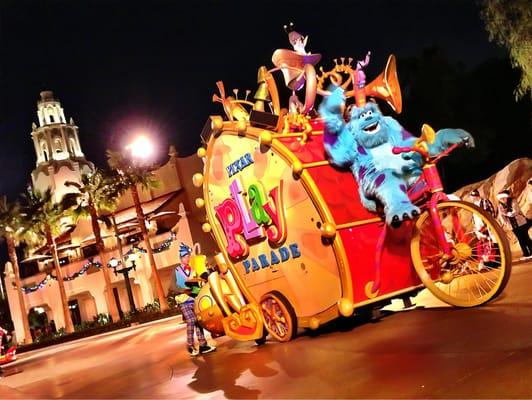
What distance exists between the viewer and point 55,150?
2272 inches

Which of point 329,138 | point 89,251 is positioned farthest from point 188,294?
point 89,251

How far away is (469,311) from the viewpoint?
583 cm

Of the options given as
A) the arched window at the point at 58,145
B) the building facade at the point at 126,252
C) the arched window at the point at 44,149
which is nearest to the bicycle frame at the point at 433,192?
the building facade at the point at 126,252

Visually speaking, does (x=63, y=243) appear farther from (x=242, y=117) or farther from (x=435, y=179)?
(x=435, y=179)

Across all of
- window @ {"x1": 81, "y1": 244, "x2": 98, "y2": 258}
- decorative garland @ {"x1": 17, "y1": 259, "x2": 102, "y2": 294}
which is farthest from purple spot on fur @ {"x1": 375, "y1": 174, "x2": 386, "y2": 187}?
window @ {"x1": 81, "y1": 244, "x2": 98, "y2": 258}

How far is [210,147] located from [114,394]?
3.67 meters

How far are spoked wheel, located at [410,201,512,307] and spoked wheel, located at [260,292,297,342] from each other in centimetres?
177

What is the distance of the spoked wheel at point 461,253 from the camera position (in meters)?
5.66

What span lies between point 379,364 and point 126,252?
102 feet

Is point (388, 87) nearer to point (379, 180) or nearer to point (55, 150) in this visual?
point (379, 180)

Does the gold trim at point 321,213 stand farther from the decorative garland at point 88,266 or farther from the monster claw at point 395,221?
the decorative garland at point 88,266

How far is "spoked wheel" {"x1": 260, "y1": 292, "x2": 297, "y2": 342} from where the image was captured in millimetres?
7098

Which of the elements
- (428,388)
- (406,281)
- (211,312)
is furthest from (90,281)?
(428,388)

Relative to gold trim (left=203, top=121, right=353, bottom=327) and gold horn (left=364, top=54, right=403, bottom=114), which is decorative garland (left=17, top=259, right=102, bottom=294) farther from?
gold horn (left=364, top=54, right=403, bottom=114)
